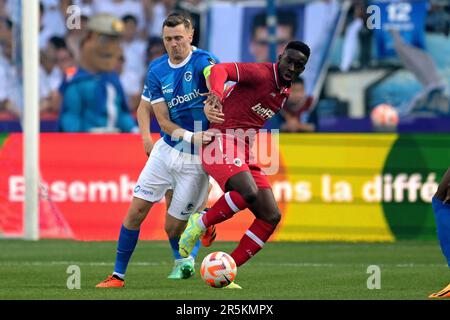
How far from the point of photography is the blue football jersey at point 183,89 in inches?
442

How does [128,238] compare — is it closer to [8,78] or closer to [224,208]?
[224,208]

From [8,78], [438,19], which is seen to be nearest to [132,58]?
[8,78]

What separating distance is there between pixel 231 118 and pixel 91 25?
31.5 ft

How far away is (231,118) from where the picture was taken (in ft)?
36.9

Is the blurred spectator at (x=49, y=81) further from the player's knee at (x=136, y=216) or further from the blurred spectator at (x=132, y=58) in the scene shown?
the player's knee at (x=136, y=216)

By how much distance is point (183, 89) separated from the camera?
36.8 ft

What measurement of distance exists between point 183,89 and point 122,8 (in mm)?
12226

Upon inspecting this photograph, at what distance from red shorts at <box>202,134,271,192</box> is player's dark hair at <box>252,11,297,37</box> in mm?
11602

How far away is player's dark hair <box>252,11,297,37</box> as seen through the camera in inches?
889

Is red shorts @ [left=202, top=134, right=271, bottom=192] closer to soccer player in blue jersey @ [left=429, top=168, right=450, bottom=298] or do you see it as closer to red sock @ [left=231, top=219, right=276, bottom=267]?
red sock @ [left=231, top=219, right=276, bottom=267]

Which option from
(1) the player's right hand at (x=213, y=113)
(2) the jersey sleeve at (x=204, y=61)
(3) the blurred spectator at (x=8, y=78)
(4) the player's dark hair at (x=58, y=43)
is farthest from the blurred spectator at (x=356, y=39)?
(1) the player's right hand at (x=213, y=113)

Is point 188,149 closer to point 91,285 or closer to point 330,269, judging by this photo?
point 91,285

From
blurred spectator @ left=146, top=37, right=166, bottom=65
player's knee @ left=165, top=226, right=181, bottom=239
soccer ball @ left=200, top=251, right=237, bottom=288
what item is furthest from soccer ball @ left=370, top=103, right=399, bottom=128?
soccer ball @ left=200, top=251, right=237, bottom=288
